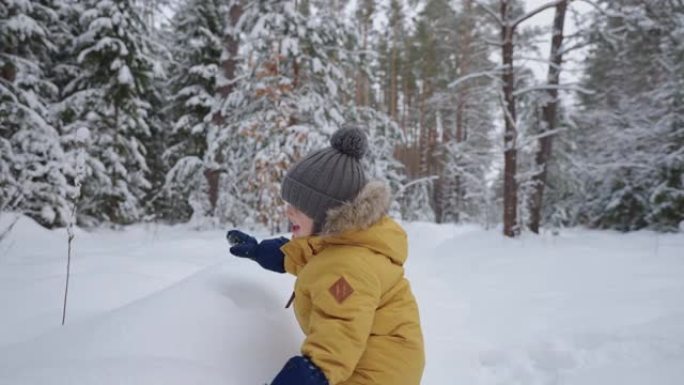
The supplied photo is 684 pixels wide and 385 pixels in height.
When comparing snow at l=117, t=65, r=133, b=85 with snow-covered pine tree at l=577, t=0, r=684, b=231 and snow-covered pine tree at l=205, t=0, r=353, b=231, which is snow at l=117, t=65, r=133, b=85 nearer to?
snow-covered pine tree at l=205, t=0, r=353, b=231

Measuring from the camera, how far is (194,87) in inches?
528

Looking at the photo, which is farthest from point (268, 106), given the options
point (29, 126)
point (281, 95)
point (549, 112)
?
point (549, 112)

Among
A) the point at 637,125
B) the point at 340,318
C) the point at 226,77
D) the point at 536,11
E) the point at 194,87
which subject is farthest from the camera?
the point at 194,87

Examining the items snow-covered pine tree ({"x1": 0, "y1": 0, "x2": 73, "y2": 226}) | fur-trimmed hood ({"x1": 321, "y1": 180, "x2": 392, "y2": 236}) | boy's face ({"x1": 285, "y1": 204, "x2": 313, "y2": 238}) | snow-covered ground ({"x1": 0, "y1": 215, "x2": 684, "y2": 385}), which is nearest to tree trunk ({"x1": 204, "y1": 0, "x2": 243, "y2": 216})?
snow-covered pine tree ({"x1": 0, "y1": 0, "x2": 73, "y2": 226})

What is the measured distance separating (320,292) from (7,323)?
209 cm

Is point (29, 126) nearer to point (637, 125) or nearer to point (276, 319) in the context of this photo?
point (276, 319)

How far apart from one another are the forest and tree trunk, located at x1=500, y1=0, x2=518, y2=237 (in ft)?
0.09

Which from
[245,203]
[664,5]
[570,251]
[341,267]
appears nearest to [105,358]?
[341,267]

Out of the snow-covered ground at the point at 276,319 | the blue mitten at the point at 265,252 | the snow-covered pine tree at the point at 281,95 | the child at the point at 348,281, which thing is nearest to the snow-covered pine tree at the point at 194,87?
the snow-covered pine tree at the point at 281,95

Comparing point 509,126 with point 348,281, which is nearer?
point 348,281

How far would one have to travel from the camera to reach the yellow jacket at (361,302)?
133 cm

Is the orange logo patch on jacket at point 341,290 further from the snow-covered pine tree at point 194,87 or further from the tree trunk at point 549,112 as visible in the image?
the snow-covered pine tree at point 194,87

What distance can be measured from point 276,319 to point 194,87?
1310cm

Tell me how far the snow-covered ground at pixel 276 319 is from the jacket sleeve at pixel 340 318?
45cm
